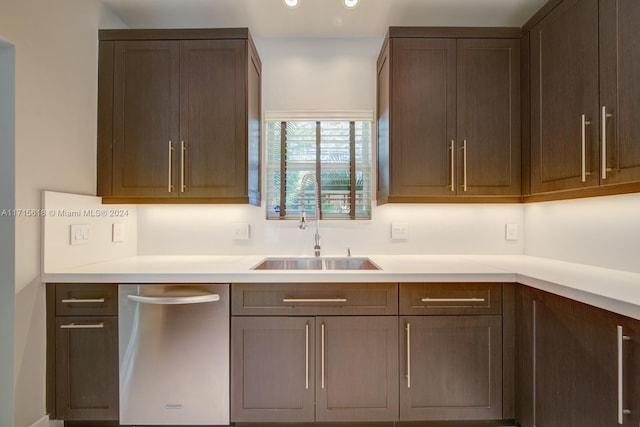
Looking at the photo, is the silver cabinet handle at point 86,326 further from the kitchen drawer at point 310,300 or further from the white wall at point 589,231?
the white wall at point 589,231

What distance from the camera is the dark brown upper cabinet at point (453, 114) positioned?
194 cm

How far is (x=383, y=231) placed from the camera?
2.29 metres

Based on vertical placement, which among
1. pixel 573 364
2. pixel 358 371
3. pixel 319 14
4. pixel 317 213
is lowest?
pixel 358 371

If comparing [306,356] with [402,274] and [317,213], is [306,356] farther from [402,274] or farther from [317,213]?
[317,213]

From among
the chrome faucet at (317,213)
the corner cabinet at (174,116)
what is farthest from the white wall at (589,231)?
the corner cabinet at (174,116)

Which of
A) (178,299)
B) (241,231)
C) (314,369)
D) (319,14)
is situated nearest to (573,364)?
(314,369)

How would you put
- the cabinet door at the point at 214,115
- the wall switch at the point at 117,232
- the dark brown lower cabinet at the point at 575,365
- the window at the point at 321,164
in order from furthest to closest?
the window at the point at 321,164 < the wall switch at the point at 117,232 < the cabinet door at the point at 214,115 < the dark brown lower cabinet at the point at 575,365

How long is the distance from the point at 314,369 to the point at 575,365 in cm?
107

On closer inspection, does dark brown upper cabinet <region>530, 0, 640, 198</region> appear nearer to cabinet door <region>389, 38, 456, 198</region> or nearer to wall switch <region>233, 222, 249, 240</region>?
cabinet door <region>389, 38, 456, 198</region>

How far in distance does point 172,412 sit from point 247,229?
1099 millimetres

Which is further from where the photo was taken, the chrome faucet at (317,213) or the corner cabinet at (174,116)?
the chrome faucet at (317,213)

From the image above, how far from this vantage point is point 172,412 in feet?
5.26

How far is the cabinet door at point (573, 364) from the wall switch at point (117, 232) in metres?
2.34

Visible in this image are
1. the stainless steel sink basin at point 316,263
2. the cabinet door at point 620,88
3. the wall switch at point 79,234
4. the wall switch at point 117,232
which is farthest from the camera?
the stainless steel sink basin at point 316,263
